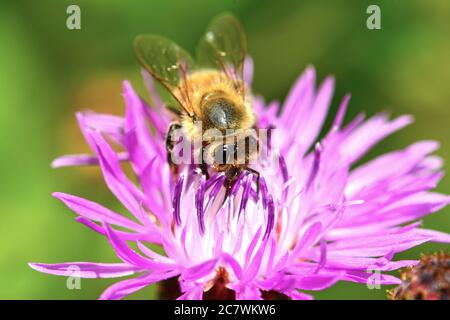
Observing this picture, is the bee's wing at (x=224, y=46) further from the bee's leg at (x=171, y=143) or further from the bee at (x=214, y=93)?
the bee's leg at (x=171, y=143)

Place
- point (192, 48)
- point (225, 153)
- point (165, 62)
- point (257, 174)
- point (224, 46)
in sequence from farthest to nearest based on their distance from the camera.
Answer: point (192, 48)
point (224, 46)
point (165, 62)
point (257, 174)
point (225, 153)

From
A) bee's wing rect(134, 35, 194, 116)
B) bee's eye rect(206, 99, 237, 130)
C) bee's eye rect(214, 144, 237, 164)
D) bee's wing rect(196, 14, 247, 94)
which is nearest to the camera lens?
bee's eye rect(214, 144, 237, 164)

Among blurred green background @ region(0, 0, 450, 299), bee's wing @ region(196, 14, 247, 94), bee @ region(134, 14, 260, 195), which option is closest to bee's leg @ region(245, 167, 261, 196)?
bee @ region(134, 14, 260, 195)

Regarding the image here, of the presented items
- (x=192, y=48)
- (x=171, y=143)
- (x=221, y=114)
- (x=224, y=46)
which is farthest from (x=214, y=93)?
(x=192, y=48)

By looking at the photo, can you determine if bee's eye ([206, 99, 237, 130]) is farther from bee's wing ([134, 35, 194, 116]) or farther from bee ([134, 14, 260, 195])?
bee's wing ([134, 35, 194, 116])

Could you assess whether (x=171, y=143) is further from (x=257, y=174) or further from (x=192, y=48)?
(x=192, y=48)

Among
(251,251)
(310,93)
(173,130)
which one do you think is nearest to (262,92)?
(310,93)

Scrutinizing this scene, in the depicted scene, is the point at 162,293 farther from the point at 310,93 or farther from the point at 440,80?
the point at 440,80
